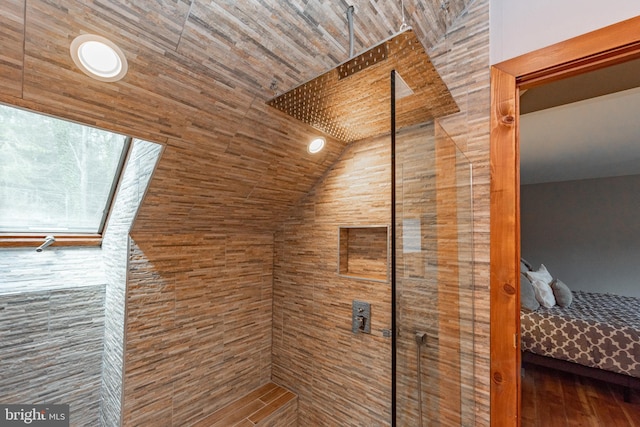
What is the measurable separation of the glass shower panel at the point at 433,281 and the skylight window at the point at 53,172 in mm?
1613

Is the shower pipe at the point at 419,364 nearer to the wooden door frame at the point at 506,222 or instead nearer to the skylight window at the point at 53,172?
the wooden door frame at the point at 506,222

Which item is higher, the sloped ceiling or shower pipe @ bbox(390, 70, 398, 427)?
the sloped ceiling

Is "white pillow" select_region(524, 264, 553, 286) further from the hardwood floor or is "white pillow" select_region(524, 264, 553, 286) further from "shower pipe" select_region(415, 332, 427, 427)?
"shower pipe" select_region(415, 332, 427, 427)

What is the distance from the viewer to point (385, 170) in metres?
1.66

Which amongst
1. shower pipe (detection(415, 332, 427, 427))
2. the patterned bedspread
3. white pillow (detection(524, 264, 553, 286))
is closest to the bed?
the patterned bedspread

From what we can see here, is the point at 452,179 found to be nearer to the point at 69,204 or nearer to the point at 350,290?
the point at 350,290

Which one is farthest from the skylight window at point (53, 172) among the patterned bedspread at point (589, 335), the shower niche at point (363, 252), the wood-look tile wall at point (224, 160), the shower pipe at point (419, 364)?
the patterned bedspread at point (589, 335)

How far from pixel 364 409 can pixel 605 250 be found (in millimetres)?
4537

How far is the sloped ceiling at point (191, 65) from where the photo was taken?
0.82 metres

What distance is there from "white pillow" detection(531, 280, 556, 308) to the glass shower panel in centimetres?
220

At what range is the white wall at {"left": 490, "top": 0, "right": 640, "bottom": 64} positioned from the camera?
0.93m

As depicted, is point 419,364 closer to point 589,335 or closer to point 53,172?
point 53,172

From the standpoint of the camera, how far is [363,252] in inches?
74.5

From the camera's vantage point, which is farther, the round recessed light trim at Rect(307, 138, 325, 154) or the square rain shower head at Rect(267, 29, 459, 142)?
the round recessed light trim at Rect(307, 138, 325, 154)
